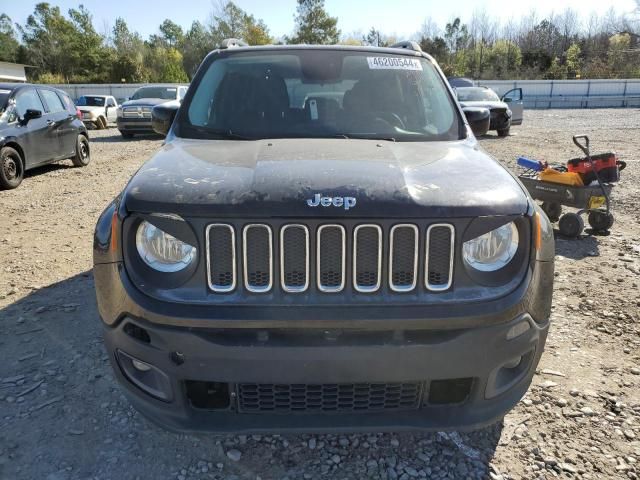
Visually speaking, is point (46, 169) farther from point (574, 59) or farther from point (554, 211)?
point (574, 59)

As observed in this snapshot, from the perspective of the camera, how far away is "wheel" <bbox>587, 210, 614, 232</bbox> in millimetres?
5793

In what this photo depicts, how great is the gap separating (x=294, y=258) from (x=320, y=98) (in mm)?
1657

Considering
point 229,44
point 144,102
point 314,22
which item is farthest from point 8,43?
point 229,44

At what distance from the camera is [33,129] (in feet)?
29.8

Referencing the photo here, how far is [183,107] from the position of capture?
335 centimetres

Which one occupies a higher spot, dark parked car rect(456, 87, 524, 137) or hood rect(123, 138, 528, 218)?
hood rect(123, 138, 528, 218)

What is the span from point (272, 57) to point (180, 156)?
1338 mm

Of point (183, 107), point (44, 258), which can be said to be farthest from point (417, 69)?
point (44, 258)

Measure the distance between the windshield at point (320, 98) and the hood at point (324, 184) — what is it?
1.71ft

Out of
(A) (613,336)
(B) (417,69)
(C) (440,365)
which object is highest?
(B) (417,69)

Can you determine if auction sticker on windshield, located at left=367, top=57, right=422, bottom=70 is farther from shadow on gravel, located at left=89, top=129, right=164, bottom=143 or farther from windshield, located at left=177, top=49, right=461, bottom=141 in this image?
shadow on gravel, located at left=89, top=129, right=164, bottom=143

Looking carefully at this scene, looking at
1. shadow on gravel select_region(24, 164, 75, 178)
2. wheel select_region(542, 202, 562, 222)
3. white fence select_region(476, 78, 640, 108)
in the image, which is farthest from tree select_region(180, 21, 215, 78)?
wheel select_region(542, 202, 562, 222)

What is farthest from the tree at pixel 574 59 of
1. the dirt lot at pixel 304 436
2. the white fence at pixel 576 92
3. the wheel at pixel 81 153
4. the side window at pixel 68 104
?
the dirt lot at pixel 304 436

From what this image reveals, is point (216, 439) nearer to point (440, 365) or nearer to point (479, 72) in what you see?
point (440, 365)
